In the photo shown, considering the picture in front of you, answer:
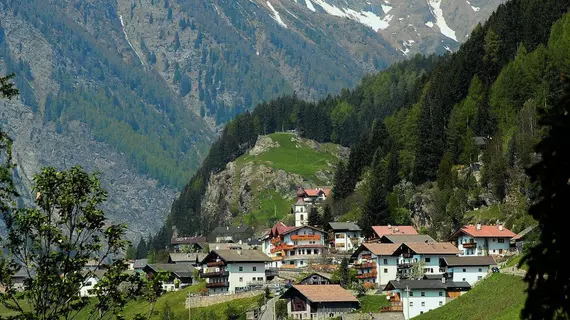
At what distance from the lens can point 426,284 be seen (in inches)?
4144

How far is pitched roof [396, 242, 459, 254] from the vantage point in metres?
117

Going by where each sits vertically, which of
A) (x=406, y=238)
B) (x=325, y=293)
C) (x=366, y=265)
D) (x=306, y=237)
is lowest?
(x=325, y=293)

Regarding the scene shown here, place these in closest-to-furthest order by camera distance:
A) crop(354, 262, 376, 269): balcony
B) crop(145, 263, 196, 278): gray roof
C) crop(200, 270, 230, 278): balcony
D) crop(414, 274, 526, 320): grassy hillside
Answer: crop(414, 274, 526, 320): grassy hillside, crop(354, 262, 376, 269): balcony, crop(200, 270, 230, 278): balcony, crop(145, 263, 196, 278): gray roof

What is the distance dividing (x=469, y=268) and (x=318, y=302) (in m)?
17.9

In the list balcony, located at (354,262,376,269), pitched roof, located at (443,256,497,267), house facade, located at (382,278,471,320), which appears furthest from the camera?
balcony, located at (354,262,376,269)

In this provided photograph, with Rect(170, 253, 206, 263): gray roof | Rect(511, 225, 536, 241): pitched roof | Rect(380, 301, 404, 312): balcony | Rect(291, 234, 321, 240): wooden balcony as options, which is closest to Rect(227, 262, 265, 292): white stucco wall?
Rect(291, 234, 321, 240): wooden balcony

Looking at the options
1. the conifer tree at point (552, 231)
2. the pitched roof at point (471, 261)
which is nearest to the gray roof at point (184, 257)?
the pitched roof at point (471, 261)

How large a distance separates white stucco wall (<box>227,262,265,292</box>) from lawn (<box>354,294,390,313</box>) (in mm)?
24331

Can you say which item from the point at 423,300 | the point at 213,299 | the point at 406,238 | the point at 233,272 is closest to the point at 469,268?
the point at 423,300

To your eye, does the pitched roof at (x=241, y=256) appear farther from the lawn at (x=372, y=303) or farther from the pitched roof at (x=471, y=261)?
the pitched roof at (x=471, y=261)

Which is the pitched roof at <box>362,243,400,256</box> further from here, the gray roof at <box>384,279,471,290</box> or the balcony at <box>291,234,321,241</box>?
the balcony at <box>291,234,321,241</box>

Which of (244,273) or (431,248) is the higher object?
(431,248)

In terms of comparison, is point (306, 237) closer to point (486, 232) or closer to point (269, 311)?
point (486, 232)

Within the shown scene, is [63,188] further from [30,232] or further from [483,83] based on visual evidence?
[483,83]
